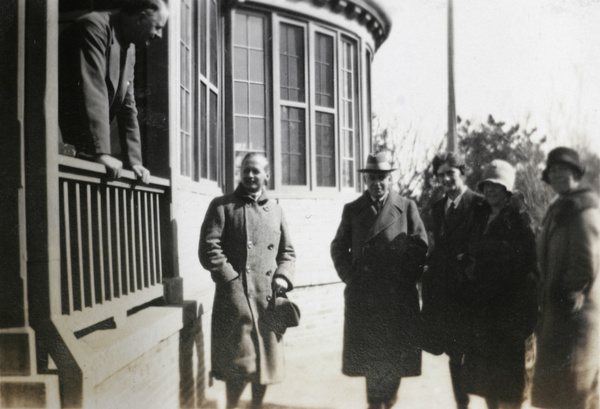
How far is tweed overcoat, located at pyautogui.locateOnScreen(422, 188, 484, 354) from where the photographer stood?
4.14 metres

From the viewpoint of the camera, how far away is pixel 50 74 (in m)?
2.62

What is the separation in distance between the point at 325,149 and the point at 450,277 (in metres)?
3.90

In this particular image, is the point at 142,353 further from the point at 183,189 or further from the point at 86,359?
the point at 183,189

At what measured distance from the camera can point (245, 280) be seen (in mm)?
4227

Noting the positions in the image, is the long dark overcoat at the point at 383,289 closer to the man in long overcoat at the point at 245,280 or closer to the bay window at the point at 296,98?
the man in long overcoat at the point at 245,280

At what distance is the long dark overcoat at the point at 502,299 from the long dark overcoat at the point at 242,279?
1.40 m

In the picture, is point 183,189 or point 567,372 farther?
point 183,189

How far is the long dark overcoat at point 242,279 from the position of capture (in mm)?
4156

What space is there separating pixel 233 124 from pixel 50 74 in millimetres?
4256

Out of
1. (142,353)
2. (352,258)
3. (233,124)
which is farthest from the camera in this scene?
(233,124)

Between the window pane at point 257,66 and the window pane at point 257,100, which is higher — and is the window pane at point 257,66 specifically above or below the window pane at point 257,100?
above

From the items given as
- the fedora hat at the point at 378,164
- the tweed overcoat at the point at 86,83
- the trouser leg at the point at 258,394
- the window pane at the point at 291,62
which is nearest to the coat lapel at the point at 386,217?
the fedora hat at the point at 378,164

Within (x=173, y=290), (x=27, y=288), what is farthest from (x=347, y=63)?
(x=27, y=288)

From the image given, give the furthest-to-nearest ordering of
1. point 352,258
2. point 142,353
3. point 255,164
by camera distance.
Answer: point 352,258 → point 255,164 → point 142,353
